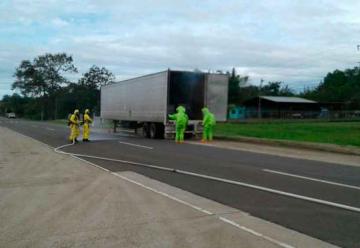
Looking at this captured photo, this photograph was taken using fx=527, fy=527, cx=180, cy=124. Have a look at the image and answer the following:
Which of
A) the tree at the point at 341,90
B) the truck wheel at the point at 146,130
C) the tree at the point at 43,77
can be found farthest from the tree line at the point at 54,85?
the truck wheel at the point at 146,130

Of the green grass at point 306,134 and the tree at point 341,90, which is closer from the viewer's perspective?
the green grass at point 306,134

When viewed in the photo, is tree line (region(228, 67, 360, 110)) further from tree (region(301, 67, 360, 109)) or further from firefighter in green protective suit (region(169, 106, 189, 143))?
firefighter in green protective suit (region(169, 106, 189, 143))

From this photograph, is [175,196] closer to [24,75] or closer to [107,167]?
[107,167]

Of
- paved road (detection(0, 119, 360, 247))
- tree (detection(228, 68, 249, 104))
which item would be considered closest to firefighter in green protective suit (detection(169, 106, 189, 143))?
paved road (detection(0, 119, 360, 247))

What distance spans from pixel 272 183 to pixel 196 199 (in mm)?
2463

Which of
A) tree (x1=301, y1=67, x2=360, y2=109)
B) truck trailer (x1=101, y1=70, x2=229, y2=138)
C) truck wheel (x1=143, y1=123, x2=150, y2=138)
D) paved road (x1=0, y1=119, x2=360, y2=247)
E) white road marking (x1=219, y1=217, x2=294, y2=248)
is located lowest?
white road marking (x1=219, y1=217, x2=294, y2=248)

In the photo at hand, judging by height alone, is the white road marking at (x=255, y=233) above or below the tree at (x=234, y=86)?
below

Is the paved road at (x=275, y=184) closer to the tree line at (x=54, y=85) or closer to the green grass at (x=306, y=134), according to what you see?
the green grass at (x=306, y=134)

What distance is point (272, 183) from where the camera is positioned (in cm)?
1104

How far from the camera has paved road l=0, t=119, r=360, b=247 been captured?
7359 mm

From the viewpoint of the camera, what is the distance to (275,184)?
10.9 meters

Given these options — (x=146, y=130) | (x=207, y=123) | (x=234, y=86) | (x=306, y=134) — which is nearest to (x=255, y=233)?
(x=207, y=123)

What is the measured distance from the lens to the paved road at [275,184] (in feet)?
24.1

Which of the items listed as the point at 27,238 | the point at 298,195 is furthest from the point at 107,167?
the point at 27,238
